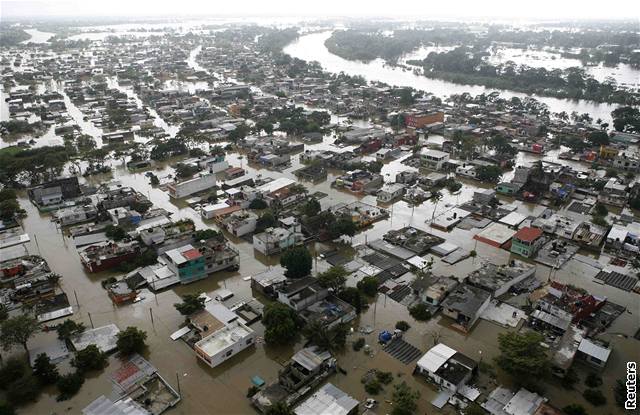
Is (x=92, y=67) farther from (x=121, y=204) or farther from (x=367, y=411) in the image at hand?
(x=367, y=411)

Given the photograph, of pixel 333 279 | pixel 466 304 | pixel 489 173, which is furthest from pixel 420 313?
pixel 489 173

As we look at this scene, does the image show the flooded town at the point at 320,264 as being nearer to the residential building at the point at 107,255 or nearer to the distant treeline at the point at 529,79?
the residential building at the point at 107,255

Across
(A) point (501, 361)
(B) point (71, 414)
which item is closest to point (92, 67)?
(B) point (71, 414)

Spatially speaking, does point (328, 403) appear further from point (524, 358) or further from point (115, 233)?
point (115, 233)

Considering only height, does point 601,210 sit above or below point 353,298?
above

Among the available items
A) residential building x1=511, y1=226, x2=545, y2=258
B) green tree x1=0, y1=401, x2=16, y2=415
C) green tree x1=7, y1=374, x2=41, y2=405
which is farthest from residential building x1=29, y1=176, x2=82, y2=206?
residential building x1=511, y1=226, x2=545, y2=258

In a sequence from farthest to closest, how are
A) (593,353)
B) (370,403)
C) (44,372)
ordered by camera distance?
(593,353) → (44,372) → (370,403)
